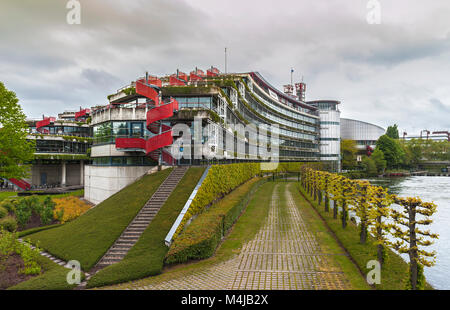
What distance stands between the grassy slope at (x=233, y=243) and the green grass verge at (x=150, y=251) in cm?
53

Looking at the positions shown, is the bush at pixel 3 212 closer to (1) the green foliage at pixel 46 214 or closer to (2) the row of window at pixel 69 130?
(1) the green foliage at pixel 46 214

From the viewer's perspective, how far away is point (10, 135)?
2667 centimetres

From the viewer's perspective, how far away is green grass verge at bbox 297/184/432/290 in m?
11.5

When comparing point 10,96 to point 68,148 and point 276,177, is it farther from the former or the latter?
point 276,177

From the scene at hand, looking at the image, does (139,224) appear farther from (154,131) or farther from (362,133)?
(362,133)

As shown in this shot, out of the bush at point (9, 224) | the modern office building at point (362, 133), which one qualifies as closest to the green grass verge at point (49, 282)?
the bush at point (9, 224)

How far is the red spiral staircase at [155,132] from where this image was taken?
2562 cm

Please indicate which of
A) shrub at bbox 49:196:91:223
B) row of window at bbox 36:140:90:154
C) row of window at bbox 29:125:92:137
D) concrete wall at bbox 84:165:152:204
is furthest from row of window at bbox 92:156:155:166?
row of window at bbox 29:125:92:137

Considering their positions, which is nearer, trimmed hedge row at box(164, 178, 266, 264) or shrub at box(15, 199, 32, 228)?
trimmed hedge row at box(164, 178, 266, 264)

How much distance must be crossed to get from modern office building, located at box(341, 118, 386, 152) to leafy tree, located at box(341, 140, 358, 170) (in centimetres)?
976

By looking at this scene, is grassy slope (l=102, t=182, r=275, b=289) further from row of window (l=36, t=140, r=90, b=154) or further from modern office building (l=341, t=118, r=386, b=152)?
modern office building (l=341, t=118, r=386, b=152)
